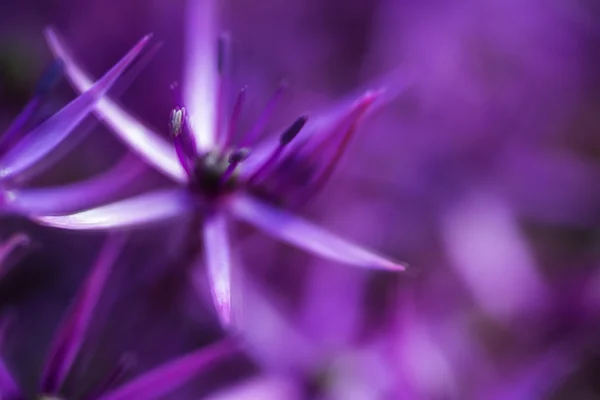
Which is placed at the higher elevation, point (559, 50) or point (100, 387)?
point (559, 50)

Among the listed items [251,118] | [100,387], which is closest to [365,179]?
[251,118]

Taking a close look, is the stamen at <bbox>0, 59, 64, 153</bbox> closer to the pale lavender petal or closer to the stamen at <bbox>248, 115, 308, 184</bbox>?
the stamen at <bbox>248, 115, 308, 184</bbox>

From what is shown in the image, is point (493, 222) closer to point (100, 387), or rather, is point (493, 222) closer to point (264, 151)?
point (264, 151)

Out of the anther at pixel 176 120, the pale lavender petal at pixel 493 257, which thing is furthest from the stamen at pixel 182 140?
the pale lavender petal at pixel 493 257

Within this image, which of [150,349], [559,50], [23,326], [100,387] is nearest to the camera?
[100,387]

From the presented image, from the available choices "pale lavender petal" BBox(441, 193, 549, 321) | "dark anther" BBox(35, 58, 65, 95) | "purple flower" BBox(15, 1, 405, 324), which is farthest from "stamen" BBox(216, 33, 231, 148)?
"pale lavender petal" BBox(441, 193, 549, 321)

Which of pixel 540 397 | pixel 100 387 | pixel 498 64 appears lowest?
pixel 540 397

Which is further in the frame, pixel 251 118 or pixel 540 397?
pixel 251 118

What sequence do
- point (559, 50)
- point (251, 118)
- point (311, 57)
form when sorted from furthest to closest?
point (559, 50), point (311, 57), point (251, 118)
